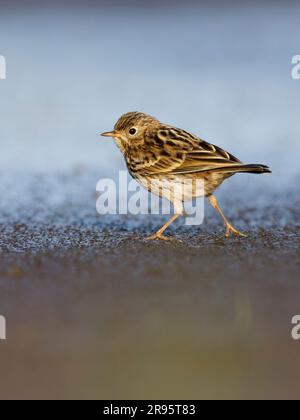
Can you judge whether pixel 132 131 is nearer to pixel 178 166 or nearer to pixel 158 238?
pixel 178 166

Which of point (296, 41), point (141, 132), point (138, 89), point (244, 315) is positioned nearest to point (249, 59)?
point (296, 41)

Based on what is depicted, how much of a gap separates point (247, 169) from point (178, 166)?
2.73 feet

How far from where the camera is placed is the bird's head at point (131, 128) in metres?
8.67

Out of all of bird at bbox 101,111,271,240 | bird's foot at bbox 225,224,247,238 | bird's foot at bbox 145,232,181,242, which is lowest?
bird's foot at bbox 145,232,181,242

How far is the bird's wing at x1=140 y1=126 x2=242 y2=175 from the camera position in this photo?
776 centimetres

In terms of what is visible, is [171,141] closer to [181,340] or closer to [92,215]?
[92,215]

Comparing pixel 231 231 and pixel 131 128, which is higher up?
pixel 131 128

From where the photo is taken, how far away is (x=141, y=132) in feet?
28.5

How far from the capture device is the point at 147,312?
536 centimetres

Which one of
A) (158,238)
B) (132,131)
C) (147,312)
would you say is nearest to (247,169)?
(158,238)

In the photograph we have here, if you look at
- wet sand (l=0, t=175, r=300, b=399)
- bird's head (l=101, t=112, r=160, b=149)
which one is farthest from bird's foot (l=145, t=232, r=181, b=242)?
bird's head (l=101, t=112, r=160, b=149)

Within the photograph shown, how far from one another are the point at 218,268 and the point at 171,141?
2305mm

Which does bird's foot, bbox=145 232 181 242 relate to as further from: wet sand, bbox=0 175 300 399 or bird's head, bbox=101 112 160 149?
bird's head, bbox=101 112 160 149

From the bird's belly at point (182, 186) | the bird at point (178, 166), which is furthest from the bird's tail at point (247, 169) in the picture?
the bird's belly at point (182, 186)
